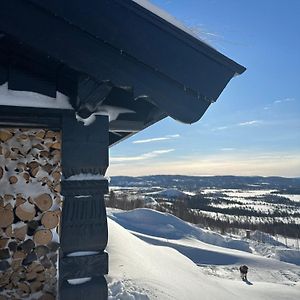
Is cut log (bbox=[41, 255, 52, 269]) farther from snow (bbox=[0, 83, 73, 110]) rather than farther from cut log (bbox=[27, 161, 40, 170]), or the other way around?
snow (bbox=[0, 83, 73, 110])

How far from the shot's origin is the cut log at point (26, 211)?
8.98 ft

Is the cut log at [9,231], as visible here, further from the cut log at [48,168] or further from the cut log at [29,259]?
the cut log at [48,168]

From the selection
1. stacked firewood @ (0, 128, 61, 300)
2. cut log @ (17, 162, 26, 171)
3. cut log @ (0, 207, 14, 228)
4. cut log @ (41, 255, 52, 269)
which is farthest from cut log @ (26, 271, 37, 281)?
cut log @ (17, 162, 26, 171)

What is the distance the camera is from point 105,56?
2146 mm

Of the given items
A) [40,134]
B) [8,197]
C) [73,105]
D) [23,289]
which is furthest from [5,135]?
[23,289]

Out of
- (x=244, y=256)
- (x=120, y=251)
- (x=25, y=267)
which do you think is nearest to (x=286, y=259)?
(x=244, y=256)

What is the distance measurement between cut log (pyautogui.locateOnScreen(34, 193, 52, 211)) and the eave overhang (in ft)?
2.81

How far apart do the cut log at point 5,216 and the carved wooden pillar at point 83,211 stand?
0.65 metres

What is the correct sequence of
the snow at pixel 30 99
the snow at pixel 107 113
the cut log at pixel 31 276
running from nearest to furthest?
the snow at pixel 30 99
the snow at pixel 107 113
the cut log at pixel 31 276

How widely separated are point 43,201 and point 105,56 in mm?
1384

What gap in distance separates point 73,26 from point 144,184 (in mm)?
169885

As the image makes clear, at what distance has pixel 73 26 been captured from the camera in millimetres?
2037

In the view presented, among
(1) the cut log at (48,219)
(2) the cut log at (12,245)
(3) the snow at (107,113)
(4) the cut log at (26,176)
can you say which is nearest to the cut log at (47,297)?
(2) the cut log at (12,245)

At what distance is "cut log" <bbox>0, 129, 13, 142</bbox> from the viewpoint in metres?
2.75
